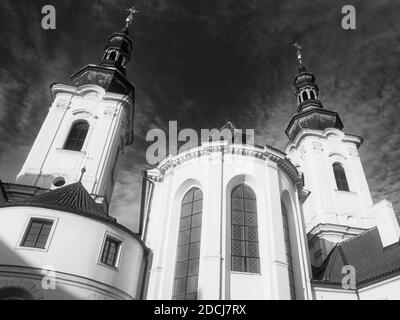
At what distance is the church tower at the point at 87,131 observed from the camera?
24.6 meters

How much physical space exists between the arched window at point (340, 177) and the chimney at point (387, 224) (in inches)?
436

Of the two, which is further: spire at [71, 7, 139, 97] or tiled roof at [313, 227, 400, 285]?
spire at [71, 7, 139, 97]

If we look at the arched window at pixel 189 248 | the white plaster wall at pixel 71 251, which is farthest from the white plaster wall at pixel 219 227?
the white plaster wall at pixel 71 251

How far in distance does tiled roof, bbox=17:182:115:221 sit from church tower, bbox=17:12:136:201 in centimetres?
624

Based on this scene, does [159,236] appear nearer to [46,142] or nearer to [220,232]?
[220,232]

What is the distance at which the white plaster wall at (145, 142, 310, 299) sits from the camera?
14.5m

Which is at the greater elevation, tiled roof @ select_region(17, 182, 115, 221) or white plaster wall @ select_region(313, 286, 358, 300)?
tiled roof @ select_region(17, 182, 115, 221)

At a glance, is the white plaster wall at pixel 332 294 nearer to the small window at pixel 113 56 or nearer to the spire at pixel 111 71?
the spire at pixel 111 71

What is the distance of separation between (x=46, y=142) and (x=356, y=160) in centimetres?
2692

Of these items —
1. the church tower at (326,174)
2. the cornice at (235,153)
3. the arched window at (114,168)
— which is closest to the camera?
the cornice at (235,153)

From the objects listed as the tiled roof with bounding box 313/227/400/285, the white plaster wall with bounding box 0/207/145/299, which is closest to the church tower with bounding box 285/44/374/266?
the tiled roof with bounding box 313/227/400/285

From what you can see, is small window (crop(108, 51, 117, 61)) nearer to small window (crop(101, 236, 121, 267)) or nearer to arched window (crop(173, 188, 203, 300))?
arched window (crop(173, 188, 203, 300))

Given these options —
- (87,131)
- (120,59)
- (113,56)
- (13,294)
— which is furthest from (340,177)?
(13,294)
